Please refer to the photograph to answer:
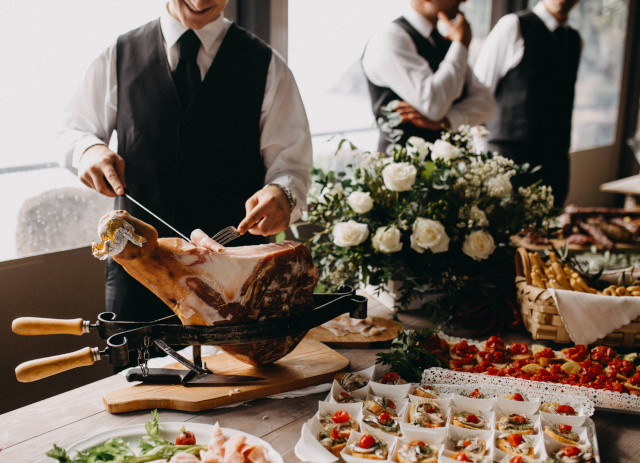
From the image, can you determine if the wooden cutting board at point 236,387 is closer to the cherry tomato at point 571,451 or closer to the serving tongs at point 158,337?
the serving tongs at point 158,337

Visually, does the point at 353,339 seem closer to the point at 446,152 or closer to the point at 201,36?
the point at 446,152

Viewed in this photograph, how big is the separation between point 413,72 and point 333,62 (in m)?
0.97

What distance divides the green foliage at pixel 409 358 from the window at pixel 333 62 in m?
1.93

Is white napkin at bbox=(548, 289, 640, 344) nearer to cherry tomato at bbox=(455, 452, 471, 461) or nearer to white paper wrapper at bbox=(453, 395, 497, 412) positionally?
white paper wrapper at bbox=(453, 395, 497, 412)

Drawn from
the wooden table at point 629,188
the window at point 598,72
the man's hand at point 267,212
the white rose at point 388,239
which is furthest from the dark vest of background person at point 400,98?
the window at point 598,72

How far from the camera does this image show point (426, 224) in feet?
5.84

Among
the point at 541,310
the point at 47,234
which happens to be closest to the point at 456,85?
the point at 541,310

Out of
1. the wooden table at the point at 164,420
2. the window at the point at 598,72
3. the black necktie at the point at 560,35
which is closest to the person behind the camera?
the wooden table at the point at 164,420

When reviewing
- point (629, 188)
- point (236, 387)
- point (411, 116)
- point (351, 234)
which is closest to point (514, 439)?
point (236, 387)

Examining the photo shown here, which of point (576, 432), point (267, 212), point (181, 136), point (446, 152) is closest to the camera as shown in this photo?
point (576, 432)

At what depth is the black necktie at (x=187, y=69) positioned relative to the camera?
69.2 inches

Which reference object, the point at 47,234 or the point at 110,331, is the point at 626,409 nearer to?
the point at 110,331

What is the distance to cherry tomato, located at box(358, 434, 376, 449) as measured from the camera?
109cm

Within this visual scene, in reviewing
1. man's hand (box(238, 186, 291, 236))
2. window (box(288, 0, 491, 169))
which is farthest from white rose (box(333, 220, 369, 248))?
window (box(288, 0, 491, 169))
